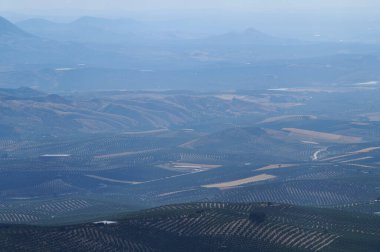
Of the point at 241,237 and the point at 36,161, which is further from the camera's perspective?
the point at 36,161

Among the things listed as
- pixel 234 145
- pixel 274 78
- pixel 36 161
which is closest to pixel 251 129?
pixel 234 145

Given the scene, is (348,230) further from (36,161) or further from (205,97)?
(205,97)

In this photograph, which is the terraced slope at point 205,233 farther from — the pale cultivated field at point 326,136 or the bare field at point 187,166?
the pale cultivated field at point 326,136

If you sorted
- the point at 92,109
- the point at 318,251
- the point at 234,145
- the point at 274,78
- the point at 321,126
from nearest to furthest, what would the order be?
the point at 318,251
the point at 234,145
the point at 321,126
the point at 92,109
the point at 274,78

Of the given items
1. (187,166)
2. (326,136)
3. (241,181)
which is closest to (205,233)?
(241,181)

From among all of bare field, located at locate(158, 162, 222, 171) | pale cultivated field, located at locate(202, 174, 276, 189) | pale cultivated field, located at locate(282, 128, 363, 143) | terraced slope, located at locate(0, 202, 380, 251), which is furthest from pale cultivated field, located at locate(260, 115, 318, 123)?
terraced slope, located at locate(0, 202, 380, 251)

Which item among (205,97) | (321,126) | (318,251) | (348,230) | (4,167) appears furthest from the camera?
(205,97)

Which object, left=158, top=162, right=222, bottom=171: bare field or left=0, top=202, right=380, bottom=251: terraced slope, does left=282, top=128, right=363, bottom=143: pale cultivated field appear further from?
left=0, top=202, right=380, bottom=251: terraced slope

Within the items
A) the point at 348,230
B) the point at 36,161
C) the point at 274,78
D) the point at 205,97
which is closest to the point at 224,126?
the point at 205,97

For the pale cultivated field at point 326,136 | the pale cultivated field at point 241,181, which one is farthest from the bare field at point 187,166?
the pale cultivated field at point 326,136
